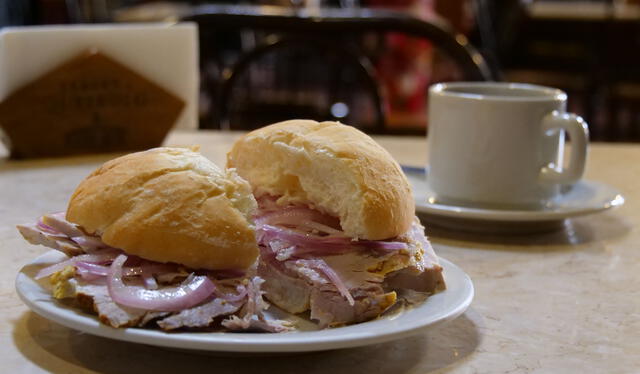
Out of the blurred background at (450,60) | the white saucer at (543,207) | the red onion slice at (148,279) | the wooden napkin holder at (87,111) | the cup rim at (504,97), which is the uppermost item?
the cup rim at (504,97)

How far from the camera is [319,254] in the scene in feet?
2.29

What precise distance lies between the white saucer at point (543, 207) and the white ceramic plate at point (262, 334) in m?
0.33

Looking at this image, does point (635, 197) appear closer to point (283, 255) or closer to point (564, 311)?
A: point (564, 311)

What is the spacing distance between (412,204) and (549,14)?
453 centimetres

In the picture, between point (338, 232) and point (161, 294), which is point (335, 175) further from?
point (161, 294)

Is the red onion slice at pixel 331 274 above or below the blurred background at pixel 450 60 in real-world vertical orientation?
above

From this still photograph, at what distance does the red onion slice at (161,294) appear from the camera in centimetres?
58

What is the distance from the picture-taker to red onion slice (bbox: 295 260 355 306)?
2.11 feet

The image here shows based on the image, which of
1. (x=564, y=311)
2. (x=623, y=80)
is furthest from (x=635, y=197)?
(x=623, y=80)

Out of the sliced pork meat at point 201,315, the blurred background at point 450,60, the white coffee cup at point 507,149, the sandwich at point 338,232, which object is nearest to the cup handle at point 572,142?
the white coffee cup at point 507,149

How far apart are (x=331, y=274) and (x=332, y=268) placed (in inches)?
0.5

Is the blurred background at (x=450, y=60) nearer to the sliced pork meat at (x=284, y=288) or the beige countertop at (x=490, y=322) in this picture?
the beige countertop at (x=490, y=322)

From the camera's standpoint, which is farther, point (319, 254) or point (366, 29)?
point (366, 29)

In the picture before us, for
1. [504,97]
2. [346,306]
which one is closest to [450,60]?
[504,97]
